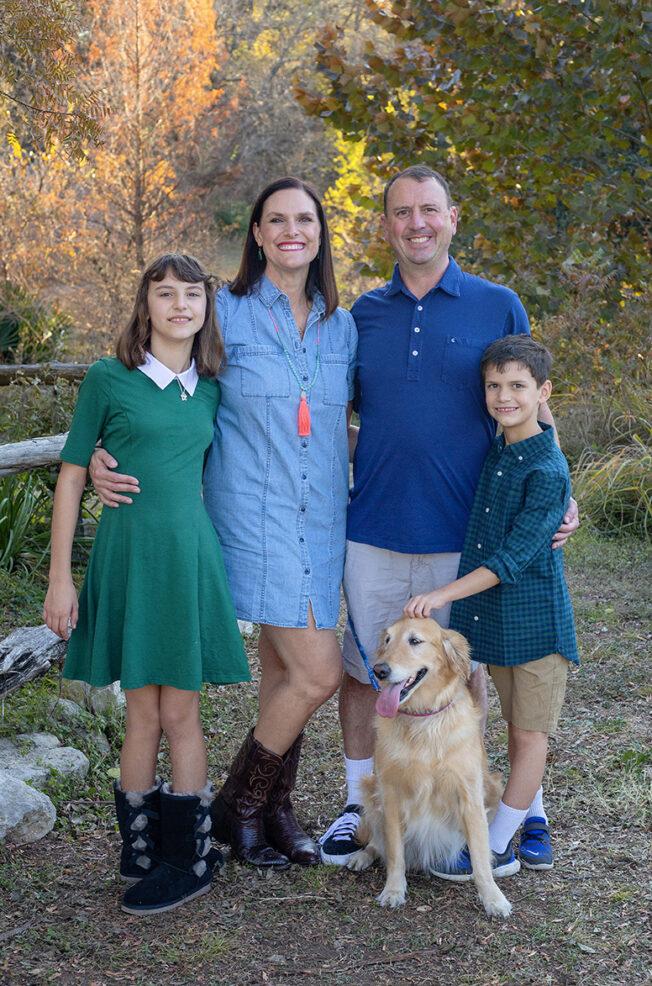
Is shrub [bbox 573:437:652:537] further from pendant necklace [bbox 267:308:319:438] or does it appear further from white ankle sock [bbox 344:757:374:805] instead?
pendant necklace [bbox 267:308:319:438]

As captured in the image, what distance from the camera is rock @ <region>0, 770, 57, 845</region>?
335 centimetres

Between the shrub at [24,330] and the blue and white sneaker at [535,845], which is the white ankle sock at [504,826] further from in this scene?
the shrub at [24,330]

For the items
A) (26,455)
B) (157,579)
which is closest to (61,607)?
(157,579)

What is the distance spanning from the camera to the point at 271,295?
329cm

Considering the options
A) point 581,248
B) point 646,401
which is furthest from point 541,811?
point 646,401

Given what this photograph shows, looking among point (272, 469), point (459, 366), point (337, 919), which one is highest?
point (459, 366)

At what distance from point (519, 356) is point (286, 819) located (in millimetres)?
1906

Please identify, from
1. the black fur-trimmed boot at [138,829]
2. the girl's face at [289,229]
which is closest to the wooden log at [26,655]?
the black fur-trimmed boot at [138,829]

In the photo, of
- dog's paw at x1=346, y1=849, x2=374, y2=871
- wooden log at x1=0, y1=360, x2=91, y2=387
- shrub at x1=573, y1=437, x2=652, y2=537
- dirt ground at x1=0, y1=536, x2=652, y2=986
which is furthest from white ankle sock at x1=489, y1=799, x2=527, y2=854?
wooden log at x1=0, y1=360, x2=91, y2=387

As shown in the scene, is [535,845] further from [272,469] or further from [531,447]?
[272,469]

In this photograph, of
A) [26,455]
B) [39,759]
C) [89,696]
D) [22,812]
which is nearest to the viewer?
[22,812]

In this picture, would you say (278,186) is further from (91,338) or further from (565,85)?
(91,338)

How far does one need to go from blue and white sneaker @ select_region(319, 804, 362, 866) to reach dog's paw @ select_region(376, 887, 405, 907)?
0.28 m

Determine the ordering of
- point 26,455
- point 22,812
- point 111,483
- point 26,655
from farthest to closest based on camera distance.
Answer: point 26,455, point 26,655, point 22,812, point 111,483
